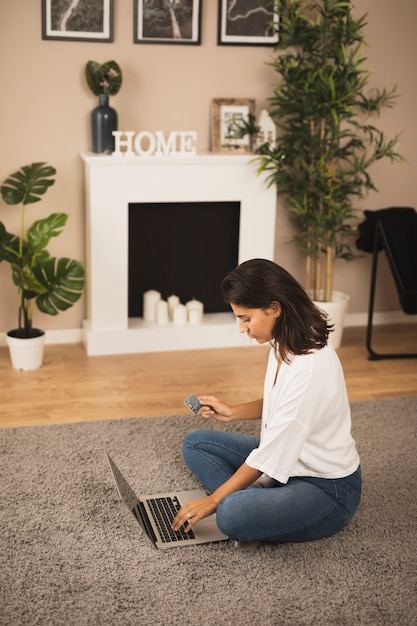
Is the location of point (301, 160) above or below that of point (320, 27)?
below

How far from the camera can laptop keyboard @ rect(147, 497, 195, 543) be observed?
8.59 feet

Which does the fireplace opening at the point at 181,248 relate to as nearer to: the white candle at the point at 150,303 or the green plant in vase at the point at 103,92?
the white candle at the point at 150,303

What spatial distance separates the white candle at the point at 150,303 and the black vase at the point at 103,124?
82cm

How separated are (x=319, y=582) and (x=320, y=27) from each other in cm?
283

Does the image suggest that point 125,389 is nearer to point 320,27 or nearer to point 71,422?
point 71,422

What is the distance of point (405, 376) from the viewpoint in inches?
166

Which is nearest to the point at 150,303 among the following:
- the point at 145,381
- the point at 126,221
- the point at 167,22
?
the point at 126,221

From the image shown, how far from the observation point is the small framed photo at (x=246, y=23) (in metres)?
4.40

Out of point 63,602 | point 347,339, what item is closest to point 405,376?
point 347,339

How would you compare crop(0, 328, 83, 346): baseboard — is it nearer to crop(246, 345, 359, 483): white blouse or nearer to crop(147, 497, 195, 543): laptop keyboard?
crop(147, 497, 195, 543): laptop keyboard

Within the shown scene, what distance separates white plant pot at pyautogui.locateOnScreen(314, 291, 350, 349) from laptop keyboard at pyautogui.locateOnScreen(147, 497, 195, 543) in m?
1.98

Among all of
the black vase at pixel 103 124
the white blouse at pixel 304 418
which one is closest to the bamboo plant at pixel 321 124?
the black vase at pixel 103 124

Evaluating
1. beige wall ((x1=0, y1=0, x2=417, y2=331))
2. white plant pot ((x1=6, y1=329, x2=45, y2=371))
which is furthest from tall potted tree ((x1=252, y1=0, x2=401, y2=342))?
white plant pot ((x1=6, y1=329, x2=45, y2=371))

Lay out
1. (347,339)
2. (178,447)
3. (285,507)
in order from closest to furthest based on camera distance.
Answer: (285,507), (178,447), (347,339)
